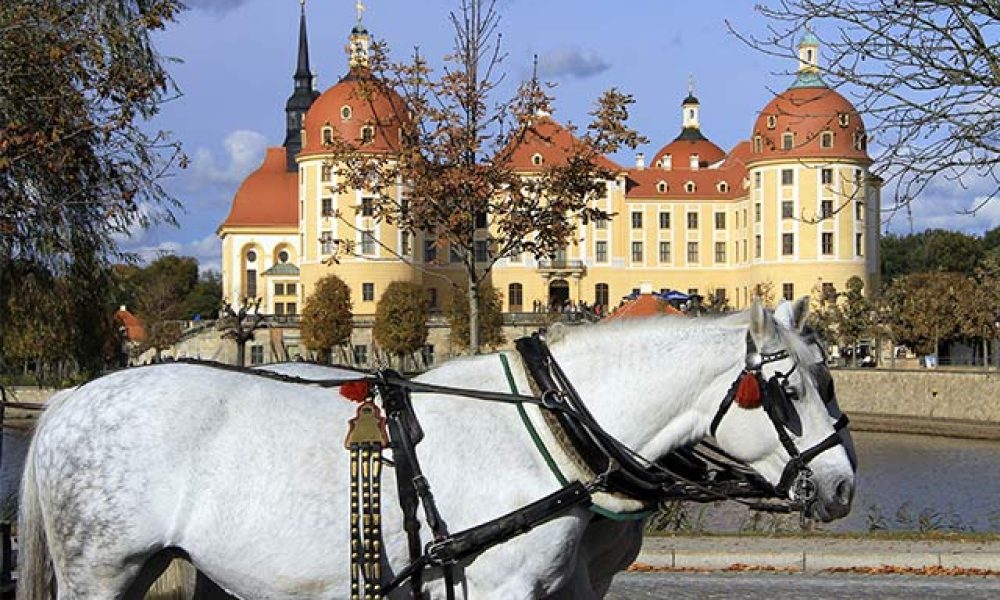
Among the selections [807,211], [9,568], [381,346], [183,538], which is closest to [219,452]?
[183,538]

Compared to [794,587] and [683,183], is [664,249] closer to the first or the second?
[683,183]

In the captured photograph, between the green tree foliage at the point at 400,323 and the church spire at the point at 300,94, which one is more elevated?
the church spire at the point at 300,94

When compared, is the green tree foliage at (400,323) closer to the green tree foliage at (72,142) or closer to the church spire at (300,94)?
the church spire at (300,94)

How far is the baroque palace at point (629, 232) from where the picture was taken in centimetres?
9338

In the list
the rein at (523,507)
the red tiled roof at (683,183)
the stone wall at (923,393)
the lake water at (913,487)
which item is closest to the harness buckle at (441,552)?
the rein at (523,507)

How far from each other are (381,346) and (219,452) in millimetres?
77947

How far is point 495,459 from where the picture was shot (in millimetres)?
4699

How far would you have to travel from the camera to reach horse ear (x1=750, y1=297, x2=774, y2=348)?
15.5 feet

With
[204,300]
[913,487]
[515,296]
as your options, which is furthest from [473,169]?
[204,300]

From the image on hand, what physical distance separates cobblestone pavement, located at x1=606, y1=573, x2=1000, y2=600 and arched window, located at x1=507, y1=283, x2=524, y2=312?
91.0m

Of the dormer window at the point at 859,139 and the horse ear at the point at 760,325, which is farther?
the dormer window at the point at 859,139

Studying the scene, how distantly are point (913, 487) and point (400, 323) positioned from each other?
55.8 metres

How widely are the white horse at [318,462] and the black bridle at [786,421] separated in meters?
0.03

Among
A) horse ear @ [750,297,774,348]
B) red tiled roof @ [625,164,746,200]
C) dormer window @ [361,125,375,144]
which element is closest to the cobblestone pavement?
horse ear @ [750,297,774,348]
